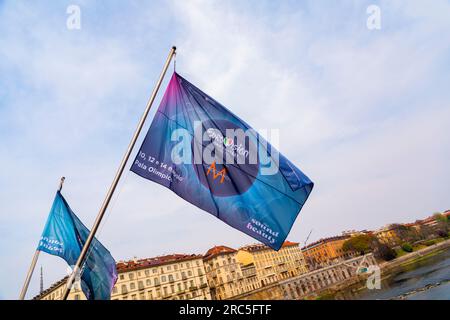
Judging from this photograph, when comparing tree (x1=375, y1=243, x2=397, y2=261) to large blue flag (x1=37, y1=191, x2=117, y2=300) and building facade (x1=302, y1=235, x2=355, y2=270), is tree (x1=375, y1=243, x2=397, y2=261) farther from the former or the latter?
large blue flag (x1=37, y1=191, x2=117, y2=300)

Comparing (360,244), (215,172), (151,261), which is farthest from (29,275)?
(360,244)

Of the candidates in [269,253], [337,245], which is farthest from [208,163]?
[337,245]

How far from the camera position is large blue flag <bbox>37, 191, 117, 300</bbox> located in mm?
7527

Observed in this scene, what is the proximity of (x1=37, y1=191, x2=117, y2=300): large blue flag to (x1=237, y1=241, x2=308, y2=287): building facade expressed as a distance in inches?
3071

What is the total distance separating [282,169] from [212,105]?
2045 millimetres

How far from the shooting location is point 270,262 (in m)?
93.6

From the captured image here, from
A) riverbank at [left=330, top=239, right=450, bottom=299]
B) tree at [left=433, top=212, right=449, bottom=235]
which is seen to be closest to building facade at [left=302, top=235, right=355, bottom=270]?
riverbank at [left=330, top=239, right=450, bottom=299]

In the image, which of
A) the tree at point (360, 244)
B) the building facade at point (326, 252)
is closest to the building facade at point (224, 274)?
the building facade at point (326, 252)

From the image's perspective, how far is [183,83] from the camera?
19.9 feet

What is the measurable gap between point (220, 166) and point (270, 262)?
95.7 meters
